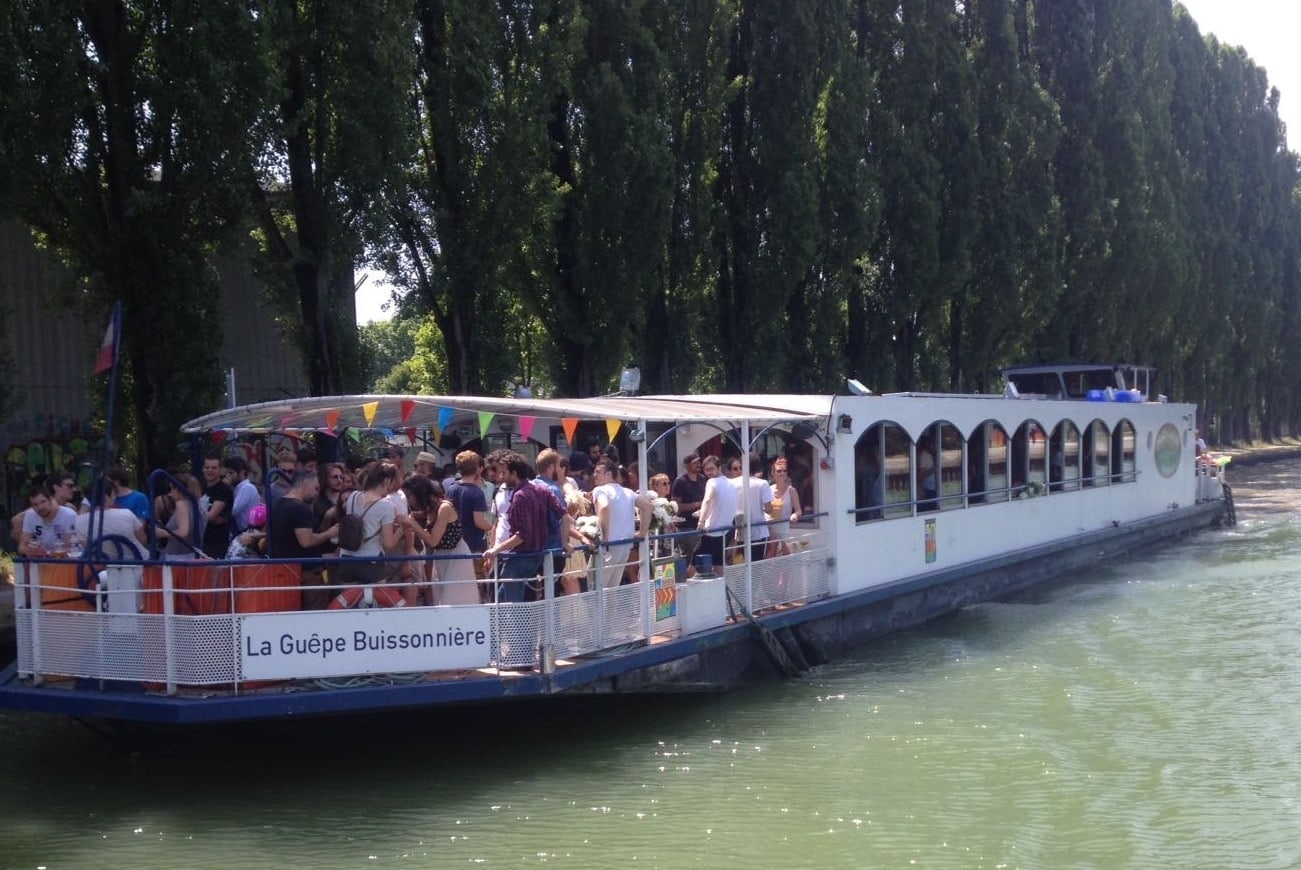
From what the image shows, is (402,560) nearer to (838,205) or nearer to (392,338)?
(838,205)

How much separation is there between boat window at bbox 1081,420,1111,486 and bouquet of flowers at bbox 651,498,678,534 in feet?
31.5

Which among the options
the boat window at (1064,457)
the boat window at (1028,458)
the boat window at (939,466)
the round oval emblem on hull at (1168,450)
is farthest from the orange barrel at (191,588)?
the round oval emblem on hull at (1168,450)

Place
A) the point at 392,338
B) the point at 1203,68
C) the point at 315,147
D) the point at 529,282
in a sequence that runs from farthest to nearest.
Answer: the point at 392,338 < the point at 1203,68 < the point at 529,282 < the point at 315,147

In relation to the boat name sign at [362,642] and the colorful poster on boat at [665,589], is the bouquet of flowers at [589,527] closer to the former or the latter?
the colorful poster on boat at [665,589]

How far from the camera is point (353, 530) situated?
8680 millimetres

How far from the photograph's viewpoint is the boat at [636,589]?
8492 millimetres

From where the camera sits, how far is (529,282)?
2138 cm

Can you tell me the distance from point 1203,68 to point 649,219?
34.5 m

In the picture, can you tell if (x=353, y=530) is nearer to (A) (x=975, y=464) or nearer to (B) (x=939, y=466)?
(B) (x=939, y=466)

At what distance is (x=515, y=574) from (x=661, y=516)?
5.92ft

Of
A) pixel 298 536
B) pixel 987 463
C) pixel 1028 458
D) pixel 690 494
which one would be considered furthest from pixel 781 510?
pixel 1028 458

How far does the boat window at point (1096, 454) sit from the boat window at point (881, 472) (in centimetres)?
600

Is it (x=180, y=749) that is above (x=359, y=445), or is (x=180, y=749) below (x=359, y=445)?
below

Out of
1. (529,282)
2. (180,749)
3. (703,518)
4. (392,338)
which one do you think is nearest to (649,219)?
(529,282)
